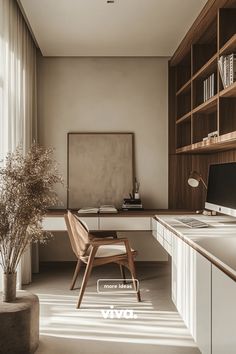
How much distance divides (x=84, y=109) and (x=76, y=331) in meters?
2.66

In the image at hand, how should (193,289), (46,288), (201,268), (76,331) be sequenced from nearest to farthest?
(201,268) < (193,289) < (76,331) < (46,288)

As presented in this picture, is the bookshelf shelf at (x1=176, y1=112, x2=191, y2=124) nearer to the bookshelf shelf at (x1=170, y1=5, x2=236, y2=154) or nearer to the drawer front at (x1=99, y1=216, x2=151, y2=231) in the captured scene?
the bookshelf shelf at (x1=170, y1=5, x2=236, y2=154)

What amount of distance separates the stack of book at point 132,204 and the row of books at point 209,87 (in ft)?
4.63

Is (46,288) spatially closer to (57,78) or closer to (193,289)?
(193,289)

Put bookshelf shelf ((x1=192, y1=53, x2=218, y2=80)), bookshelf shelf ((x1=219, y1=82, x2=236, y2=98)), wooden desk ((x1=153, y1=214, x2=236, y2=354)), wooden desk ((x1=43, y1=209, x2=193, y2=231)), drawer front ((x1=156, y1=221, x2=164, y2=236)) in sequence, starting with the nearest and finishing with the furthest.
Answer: wooden desk ((x1=153, y1=214, x2=236, y2=354)) < bookshelf shelf ((x1=219, y1=82, x2=236, y2=98)) < bookshelf shelf ((x1=192, y1=53, x2=218, y2=80)) < drawer front ((x1=156, y1=221, x2=164, y2=236)) < wooden desk ((x1=43, y1=209, x2=193, y2=231))

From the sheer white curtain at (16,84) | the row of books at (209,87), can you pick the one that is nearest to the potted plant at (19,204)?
the sheer white curtain at (16,84)

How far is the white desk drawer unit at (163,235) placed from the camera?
300 cm

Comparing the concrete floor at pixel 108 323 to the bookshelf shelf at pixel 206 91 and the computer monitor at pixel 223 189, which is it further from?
the bookshelf shelf at pixel 206 91

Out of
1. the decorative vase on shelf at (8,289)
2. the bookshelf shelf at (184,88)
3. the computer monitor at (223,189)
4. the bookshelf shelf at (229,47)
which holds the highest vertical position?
the bookshelf shelf at (184,88)

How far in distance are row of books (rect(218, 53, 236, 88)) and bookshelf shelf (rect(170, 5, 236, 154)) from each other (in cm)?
2

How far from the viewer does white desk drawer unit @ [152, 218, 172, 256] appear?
300cm

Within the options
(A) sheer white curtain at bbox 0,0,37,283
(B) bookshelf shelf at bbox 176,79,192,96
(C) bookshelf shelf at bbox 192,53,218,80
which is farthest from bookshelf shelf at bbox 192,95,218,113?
(A) sheer white curtain at bbox 0,0,37,283

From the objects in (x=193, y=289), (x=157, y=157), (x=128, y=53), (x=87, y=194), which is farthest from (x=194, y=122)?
(x=193, y=289)

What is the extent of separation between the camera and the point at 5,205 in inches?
92.8
